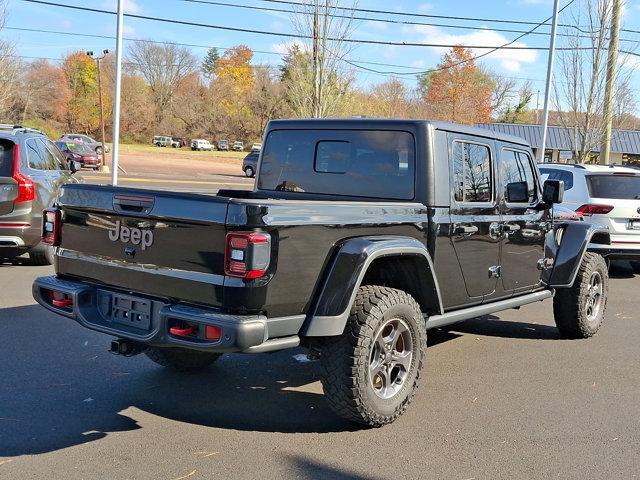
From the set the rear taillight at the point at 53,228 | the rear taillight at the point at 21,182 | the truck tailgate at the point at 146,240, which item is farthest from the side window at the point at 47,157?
the truck tailgate at the point at 146,240

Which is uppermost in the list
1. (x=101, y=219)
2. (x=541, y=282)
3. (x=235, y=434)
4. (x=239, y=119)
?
(x=239, y=119)

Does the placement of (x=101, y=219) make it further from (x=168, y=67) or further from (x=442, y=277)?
(x=168, y=67)

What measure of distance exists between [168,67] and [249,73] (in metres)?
12.9

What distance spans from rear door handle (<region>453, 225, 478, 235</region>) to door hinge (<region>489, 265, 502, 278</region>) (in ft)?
1.40

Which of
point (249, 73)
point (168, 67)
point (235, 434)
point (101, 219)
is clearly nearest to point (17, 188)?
point (101, 219)

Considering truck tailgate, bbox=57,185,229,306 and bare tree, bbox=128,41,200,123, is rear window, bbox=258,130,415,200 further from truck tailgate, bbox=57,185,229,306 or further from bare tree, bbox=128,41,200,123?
bare tree, bbox=128,41,200,123

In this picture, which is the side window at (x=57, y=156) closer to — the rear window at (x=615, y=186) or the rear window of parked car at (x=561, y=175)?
the rear window of parked car at (x=561, y=175)

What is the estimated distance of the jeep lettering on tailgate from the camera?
12.7ft

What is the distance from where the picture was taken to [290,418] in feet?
14.1

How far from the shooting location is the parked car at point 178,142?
8079 centimetres

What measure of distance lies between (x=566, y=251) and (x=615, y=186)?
14.2 ft

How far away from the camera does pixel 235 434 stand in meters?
4.01

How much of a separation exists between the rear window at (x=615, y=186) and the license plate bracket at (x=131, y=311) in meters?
7.95

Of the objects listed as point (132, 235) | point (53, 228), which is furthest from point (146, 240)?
point (53, 228)
